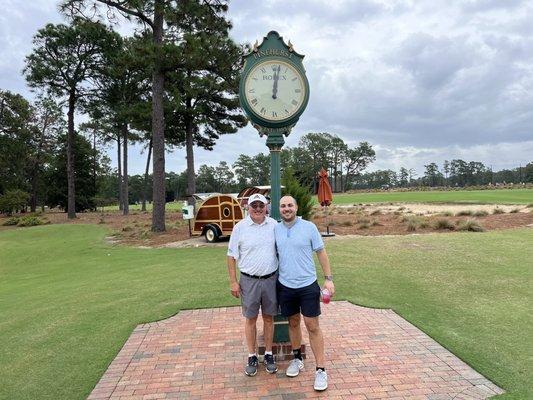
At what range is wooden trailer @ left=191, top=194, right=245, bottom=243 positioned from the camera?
43.6ft

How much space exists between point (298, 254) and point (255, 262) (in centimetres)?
39

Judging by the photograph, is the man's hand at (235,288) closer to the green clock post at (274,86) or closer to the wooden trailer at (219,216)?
the green clock post at (274,86)

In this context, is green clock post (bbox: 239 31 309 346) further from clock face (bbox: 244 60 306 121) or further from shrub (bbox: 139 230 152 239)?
shrub (bbox: 139 230 152 239)

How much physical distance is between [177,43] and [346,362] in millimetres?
14206

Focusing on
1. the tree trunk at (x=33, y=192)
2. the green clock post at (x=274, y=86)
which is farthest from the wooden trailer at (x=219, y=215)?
the tree trunk at (x=33, y=192)

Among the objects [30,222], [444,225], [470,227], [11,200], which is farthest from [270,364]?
[11,200]

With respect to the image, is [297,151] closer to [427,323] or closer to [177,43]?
[177,43]

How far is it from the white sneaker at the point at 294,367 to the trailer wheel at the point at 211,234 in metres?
9.63

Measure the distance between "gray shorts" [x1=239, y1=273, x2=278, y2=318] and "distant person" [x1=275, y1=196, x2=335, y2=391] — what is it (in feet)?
0.31

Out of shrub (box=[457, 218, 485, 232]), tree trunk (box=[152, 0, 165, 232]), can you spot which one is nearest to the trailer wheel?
tree trunk (box=[152, 0, 165, 232])

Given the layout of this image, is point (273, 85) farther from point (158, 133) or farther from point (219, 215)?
point (158, 133)

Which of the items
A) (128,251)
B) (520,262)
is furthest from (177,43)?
(520,262)

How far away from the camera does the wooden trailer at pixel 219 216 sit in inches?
523

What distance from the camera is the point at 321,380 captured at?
349cm
